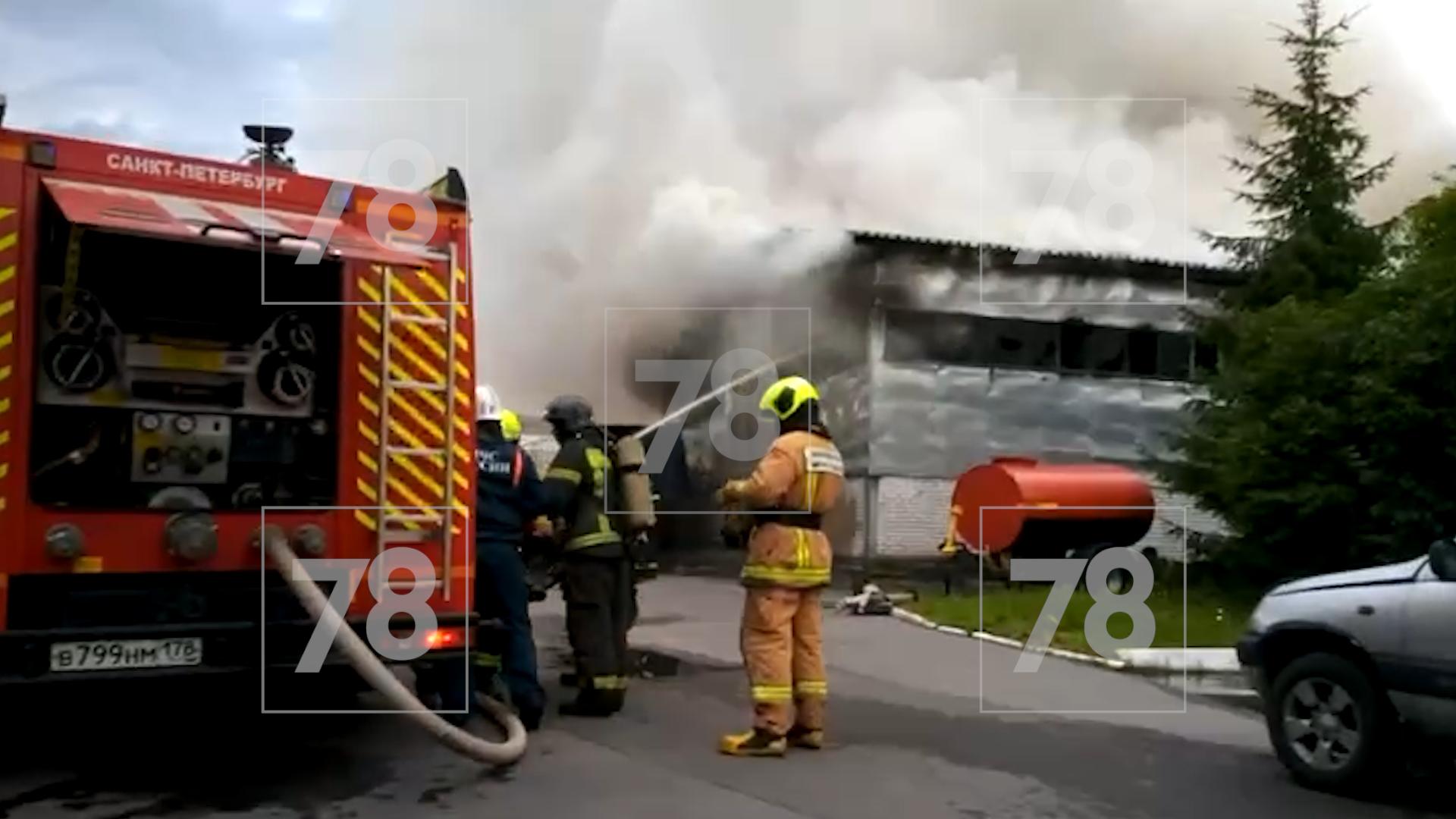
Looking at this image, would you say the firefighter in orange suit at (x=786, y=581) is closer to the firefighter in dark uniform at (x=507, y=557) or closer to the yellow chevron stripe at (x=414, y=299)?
the firefighter in dark uniform at (x=507, y=557)

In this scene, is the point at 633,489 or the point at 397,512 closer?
the point at 397,512

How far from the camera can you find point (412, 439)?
20.7 feet

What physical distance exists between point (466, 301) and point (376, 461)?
30.5 inches

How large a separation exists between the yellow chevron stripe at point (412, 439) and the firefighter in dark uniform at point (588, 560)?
1243 millimetres

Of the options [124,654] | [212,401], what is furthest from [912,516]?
[124,654]

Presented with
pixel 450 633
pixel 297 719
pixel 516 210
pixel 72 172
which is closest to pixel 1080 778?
pixel 450 633

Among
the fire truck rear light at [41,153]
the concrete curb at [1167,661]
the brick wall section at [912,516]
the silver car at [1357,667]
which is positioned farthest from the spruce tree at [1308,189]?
the fire truck rear light at [41,153]

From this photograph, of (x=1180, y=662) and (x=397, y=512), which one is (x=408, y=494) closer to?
(x=397, y=512)

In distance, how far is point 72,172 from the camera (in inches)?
219

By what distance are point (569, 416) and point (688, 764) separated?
2.00m

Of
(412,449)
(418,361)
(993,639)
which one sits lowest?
(993,639)

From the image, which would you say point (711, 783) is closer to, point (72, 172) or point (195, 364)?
point (195, 364)

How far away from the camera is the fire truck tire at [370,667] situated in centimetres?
→ 579

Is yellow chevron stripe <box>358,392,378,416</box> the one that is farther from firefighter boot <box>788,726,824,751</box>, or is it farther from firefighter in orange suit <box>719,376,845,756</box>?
firefighter boot <box>788,726,824,751</box>
